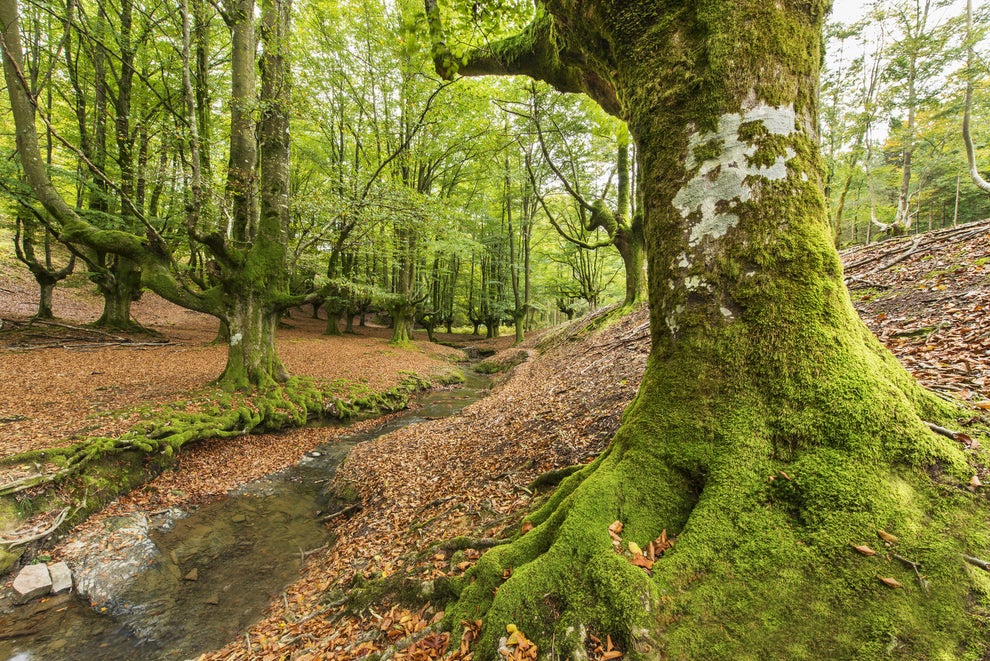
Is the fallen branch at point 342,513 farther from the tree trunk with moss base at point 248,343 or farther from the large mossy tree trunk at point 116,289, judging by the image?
the large mossy tree trunk at point 116,289

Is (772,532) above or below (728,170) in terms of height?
below

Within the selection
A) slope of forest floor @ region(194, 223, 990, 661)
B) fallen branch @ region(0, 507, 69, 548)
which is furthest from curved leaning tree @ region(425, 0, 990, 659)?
fallen branch @ region(0, 507, 69, 548)

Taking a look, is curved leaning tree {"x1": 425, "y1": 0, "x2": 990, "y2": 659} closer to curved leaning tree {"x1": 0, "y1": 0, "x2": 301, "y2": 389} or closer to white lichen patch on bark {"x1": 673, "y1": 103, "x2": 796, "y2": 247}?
white lichen patch on bark {"x1": 673, "y1": 103, "x2": 796, "y2": 247}

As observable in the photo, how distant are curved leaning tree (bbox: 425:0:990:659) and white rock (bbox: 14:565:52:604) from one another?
504cm

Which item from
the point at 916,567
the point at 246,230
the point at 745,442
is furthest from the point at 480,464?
the point at 246,230

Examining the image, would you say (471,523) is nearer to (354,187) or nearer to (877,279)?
(877,279)

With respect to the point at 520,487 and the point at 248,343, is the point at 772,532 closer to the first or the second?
the point at 520,487

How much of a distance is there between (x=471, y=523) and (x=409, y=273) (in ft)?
58.1

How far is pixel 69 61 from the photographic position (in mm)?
11195

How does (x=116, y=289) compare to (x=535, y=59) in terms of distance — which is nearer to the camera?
(x=535, y=59)

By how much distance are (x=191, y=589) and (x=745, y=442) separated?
19.1 feet

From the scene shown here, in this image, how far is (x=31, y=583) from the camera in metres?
4.05

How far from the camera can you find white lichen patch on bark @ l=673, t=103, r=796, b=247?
1.98 m

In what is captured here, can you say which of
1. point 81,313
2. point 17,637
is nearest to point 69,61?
point 81,313
